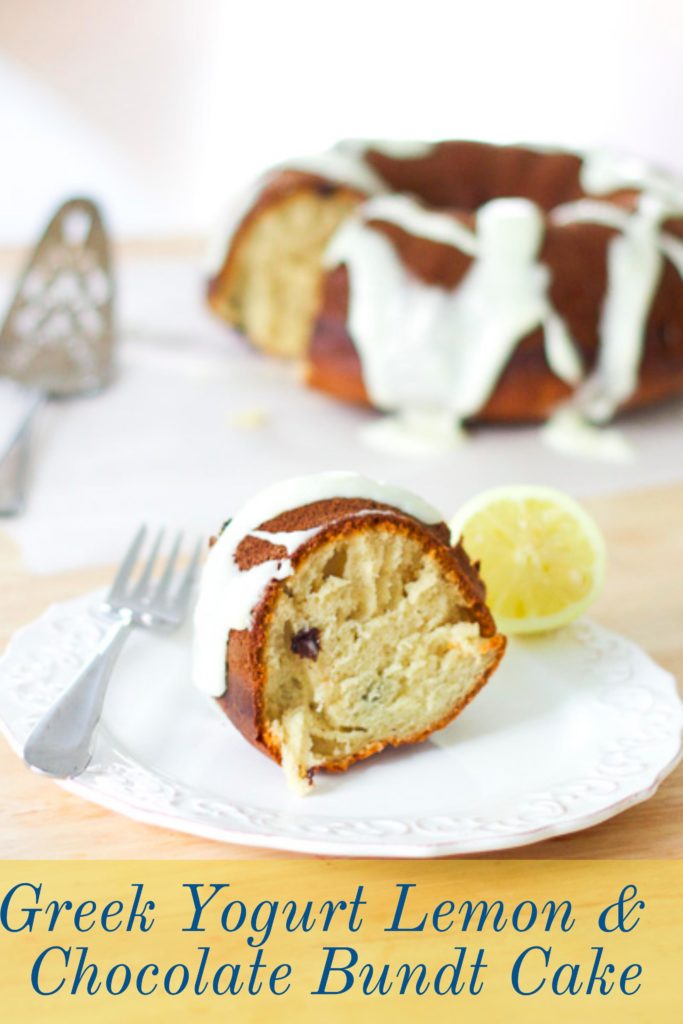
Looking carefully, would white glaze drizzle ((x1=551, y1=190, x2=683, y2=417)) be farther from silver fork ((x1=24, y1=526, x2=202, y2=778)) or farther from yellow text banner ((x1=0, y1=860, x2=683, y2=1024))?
yellow text banner ((x1=0, y1=860, x2=683, y2=1024))

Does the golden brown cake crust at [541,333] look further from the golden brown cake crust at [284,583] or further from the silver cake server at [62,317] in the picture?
the golden brown cake crust at [284,583]

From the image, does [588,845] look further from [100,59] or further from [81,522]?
[100,59]

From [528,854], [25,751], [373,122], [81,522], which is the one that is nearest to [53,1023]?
[25,751]

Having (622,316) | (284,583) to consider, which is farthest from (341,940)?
(622,316)

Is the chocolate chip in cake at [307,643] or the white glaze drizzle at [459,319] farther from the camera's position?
the white glaze drizzle at [459,319]

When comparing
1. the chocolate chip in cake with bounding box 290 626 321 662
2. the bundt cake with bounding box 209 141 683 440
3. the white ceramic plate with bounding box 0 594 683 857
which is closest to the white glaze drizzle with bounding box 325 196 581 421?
the bundt cake with bounding box 209 141 683 440

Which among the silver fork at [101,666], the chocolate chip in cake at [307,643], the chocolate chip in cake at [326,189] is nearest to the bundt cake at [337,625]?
the chocolate chip in cake at [307,643]
